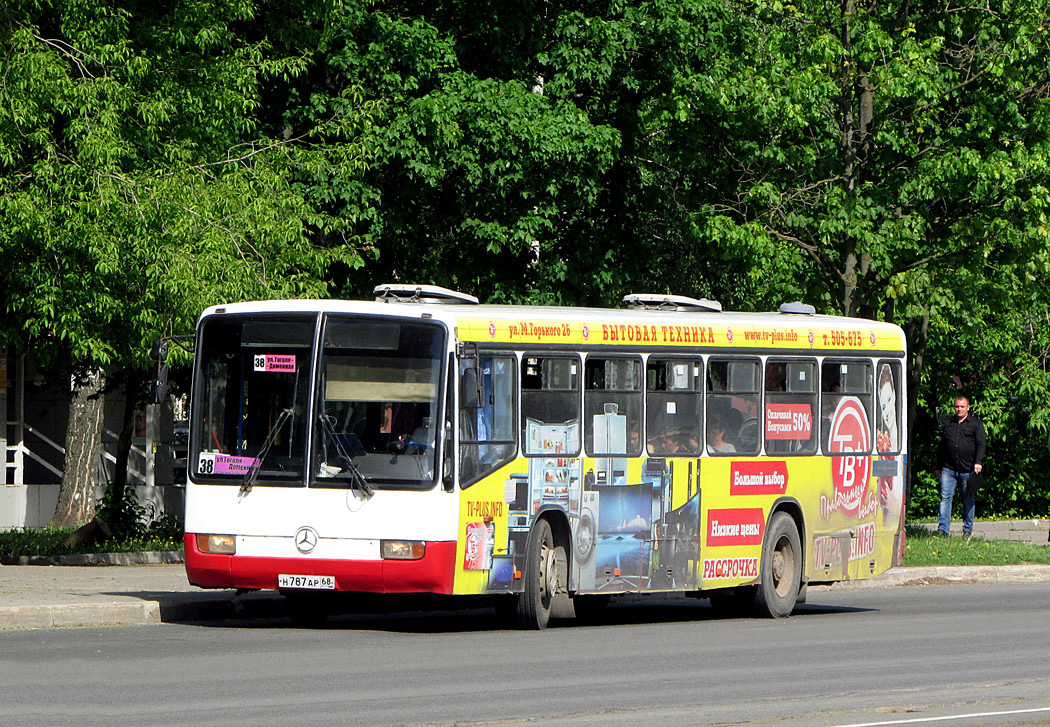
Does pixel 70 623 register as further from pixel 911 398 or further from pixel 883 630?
pixel 911 398

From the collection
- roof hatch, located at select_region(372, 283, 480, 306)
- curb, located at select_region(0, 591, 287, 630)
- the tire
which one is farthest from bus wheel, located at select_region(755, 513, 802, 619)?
curb, located at select_region(0, 591, 287, 630)

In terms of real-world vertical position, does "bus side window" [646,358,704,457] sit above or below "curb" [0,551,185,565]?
above

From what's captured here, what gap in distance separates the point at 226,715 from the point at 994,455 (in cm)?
2824

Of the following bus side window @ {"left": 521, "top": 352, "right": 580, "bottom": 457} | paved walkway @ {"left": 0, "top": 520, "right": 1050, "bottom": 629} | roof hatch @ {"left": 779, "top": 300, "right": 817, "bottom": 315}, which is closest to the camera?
paved walkway @ {"left": 0, "top": 520, "right": 1050, "bottom": 629}

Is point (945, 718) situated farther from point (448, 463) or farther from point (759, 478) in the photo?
point (759, 478)

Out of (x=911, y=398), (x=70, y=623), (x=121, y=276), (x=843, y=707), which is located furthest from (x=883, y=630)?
(x=911, y=398)

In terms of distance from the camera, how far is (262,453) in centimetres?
1466

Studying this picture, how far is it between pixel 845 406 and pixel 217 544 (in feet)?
22.1

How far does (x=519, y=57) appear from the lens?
2686cm

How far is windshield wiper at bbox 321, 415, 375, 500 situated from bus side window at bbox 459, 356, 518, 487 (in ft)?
2.46

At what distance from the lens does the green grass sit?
22.4 m

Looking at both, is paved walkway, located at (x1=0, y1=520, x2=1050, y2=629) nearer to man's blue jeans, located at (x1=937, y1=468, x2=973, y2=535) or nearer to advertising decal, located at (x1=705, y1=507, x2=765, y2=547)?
advertising decal, located at (x1=705, y1=507, x2=765, y2=547)

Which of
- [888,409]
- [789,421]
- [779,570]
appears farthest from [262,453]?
[888,409]

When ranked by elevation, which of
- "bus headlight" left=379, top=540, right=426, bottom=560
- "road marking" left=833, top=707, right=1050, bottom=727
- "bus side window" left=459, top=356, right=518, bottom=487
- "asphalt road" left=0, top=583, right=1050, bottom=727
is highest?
"bus side window" left=459, top=356, right=518, bottom=487
